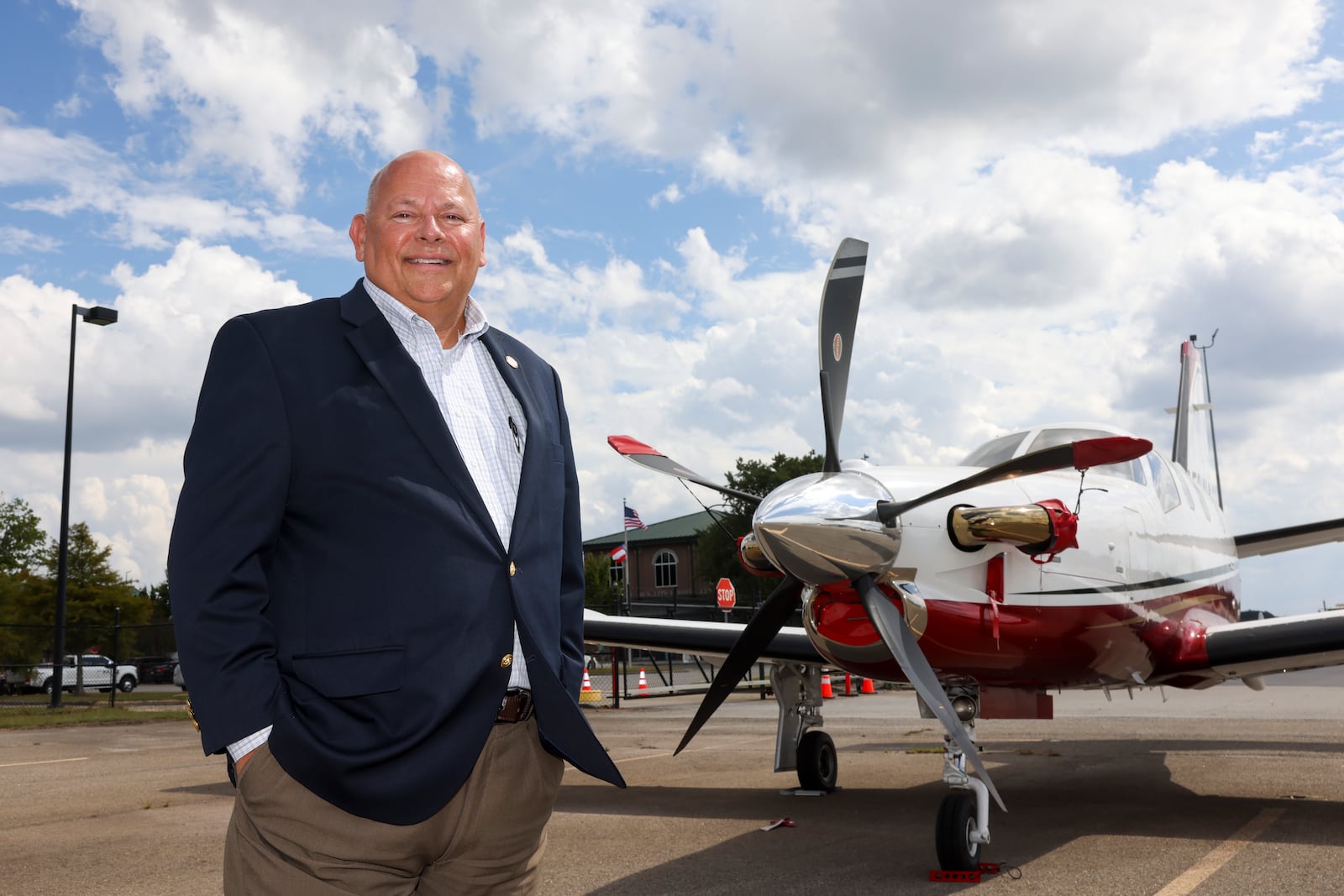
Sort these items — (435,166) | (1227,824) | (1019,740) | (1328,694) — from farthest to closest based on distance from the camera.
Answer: (1328,694), (1019,740), (1227,824), (435,166)

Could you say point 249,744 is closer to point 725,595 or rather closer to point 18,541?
point 725,595

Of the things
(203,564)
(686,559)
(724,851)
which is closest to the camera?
(203,564)

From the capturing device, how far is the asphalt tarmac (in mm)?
5543

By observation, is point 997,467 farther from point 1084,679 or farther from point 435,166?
point 435,166

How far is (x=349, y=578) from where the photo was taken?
6.39ft

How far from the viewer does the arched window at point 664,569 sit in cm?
6844

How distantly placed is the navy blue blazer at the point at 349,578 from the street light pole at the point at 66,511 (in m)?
19.0

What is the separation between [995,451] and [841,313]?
1.67m

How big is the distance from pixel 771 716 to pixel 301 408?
18.0 metres

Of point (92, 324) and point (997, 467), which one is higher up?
point (92, 324)

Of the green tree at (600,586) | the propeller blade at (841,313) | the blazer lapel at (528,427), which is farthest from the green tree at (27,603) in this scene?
the blazer lapel at (528,427)

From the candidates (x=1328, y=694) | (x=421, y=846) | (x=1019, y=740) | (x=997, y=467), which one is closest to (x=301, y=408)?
(x=421, y=846)

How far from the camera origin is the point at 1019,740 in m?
14.7

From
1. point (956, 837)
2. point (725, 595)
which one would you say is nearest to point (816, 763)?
point (956, 837)
